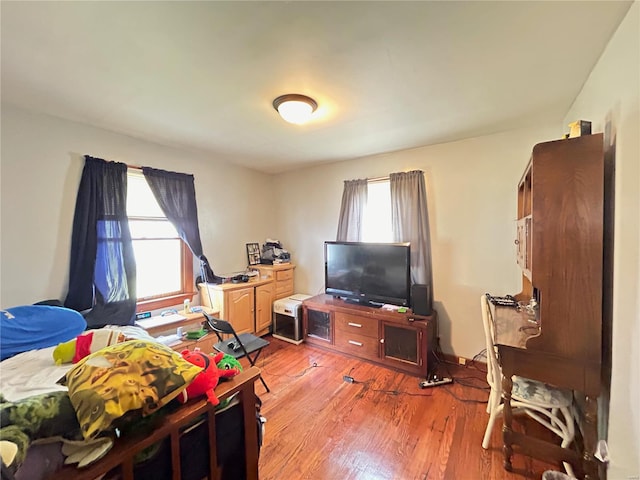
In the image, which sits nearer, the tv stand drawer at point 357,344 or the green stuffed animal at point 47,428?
the green stuffed animal at point 47,428

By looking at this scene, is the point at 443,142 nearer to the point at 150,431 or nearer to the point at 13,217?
the point at 150,431

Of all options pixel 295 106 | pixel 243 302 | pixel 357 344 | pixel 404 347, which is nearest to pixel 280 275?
pixel 243 302

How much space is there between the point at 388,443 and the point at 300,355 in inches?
59.3

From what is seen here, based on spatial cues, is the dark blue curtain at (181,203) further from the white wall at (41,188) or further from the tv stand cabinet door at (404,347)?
the tv stand cabinet door at (404,347)

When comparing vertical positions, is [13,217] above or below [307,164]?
below

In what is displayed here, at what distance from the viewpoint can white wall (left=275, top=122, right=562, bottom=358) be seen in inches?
103

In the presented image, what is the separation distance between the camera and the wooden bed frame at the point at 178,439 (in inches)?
29.8

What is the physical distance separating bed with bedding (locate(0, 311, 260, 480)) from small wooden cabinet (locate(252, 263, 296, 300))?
2.67 m

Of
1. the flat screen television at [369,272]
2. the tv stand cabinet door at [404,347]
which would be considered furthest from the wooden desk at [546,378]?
the flat screen television at [369,272]

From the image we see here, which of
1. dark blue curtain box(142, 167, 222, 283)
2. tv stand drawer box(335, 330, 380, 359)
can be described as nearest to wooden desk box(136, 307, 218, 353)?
dark blue curtain box(142, 167, 222, 283)

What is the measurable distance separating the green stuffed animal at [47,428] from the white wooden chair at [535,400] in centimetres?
201

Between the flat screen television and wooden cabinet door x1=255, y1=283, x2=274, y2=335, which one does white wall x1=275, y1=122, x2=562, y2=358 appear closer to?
the flat screen television

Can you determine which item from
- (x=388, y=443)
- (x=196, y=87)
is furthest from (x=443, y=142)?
(x=388, y=443)

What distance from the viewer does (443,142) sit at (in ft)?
9.61
